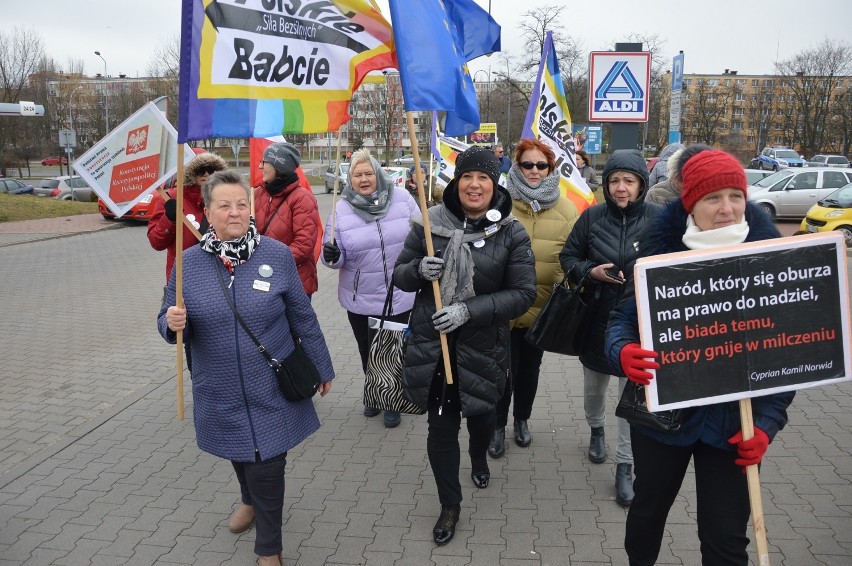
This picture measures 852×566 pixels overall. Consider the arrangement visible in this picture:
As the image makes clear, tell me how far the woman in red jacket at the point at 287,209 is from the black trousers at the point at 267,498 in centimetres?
198

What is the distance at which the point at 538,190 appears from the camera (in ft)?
14.0

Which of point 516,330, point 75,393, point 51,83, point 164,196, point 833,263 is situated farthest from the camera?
point 51,83

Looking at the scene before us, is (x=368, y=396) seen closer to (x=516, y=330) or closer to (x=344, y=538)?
(x=344, y=538)

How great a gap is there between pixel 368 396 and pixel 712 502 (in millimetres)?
2070

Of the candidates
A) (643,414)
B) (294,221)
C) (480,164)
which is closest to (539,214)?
(480,164)

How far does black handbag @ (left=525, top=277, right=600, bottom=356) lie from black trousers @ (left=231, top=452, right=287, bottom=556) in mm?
1662

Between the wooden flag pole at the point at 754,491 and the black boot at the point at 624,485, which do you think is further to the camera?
the black boot at the point at 624,485

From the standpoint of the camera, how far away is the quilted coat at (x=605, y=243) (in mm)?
3803

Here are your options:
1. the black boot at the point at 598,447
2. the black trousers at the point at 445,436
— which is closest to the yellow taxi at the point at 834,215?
the black boot at the point at 598,447

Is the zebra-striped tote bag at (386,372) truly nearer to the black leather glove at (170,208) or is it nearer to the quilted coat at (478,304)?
the quilted coat at (478,304)

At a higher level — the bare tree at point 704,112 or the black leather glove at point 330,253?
the bare tree at point 704,112

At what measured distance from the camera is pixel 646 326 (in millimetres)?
2367

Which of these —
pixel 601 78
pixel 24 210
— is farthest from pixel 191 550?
pixel 24 210

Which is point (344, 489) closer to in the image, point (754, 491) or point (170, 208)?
point (170, 208)
